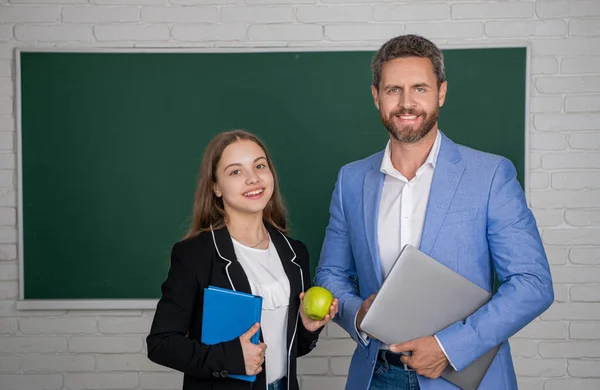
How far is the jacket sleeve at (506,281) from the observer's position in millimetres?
1500

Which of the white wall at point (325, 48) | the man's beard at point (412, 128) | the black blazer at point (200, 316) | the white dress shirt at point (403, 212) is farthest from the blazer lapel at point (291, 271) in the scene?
the white wall at point (325, 48)

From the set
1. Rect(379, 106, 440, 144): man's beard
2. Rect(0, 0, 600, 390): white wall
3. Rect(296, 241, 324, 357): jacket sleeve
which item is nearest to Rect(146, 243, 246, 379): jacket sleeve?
Rect(296, 241, 324, 357): jacket sleeve

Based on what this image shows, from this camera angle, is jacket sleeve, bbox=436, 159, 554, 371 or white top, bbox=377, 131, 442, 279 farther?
white top, bbox=377, 131, 442, 279

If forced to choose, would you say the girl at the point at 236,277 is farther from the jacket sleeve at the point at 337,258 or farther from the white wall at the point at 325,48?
the white wall at the point at 325,48

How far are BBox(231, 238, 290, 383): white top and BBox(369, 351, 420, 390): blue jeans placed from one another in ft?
0.90

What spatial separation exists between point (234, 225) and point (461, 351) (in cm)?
77


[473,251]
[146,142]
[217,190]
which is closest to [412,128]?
[473,251]

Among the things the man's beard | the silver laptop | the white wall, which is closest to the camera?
the silver laptop

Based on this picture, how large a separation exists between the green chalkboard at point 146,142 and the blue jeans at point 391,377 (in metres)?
1.10

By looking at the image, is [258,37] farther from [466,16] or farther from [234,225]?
[234,225]

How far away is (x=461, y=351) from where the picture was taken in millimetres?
1498

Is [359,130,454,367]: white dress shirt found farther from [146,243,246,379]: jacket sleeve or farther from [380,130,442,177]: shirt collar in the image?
[146,243,246,379]: jacket sleeve

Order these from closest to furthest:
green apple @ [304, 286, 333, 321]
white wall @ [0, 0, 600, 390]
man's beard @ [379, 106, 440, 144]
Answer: green apple @ [304, 286, 333, 321]
man's beard @ [379, 106, 440, 144]
white wall @ [0, 0, 600, 390]

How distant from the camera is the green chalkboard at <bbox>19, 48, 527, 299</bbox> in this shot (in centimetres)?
272
